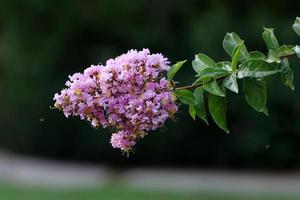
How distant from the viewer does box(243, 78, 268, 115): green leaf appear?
1.89 meters

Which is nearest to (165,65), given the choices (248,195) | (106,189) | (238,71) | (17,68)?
(238,71)

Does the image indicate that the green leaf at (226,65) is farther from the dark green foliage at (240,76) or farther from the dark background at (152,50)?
the dark background at (152,50)

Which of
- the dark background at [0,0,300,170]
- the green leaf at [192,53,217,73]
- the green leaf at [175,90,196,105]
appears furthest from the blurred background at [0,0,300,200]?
the green leaf at [175,90,196,105]

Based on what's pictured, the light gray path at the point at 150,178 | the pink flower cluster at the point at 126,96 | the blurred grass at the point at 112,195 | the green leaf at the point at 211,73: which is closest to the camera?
the pink flower cluster at the point at 126,96

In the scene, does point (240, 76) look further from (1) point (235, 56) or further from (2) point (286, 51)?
(2) point (286, 51)

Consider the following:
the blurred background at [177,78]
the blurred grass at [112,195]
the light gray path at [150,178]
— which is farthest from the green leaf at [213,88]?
the blurred background at [177,78]

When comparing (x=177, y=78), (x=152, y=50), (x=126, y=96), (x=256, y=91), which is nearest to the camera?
(x=126, y=96)

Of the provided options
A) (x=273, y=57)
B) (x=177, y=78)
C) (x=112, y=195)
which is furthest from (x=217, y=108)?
(x=177, y=78)

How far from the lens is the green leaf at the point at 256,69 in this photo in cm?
187

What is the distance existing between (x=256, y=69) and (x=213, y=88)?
0.12 m

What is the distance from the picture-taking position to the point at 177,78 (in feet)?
30.7

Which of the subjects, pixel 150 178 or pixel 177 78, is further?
pixel 150 178

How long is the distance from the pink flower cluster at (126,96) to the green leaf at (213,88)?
0.35ft

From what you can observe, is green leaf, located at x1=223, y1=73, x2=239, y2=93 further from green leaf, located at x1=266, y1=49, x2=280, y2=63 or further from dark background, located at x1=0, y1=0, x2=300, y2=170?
dark background, located at x1=0, y1=0, x2=300, y2=170
